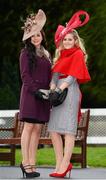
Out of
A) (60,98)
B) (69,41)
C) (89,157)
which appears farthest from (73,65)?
(89,157)

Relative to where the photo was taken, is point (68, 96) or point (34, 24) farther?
point (34, 24)

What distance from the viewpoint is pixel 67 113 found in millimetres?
9922

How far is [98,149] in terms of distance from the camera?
17312mm

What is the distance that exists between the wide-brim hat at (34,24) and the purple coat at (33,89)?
0.23 meters

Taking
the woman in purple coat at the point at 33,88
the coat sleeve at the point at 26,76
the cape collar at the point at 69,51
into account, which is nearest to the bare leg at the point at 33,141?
the woman in purple coat at the point at 33,88

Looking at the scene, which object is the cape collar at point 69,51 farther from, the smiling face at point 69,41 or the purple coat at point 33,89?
the purple coat at point 33,89

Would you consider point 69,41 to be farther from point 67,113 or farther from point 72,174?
point 72,174

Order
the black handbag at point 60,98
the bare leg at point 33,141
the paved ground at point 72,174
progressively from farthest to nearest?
the paved ground at point 72,174 → the bare leg at point 33,141 → the black handbag at point 60,98

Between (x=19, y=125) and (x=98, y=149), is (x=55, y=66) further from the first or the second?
(x=98, y=149)

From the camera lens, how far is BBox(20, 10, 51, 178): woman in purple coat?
9.83 m

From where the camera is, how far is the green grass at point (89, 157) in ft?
46.2

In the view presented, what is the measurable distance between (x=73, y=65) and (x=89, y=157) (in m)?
5.68

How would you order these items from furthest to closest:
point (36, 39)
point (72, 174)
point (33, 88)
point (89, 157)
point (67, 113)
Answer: point (89, 157), point (72, 174), point (36, 39), point (67, 113), point (33, 88)

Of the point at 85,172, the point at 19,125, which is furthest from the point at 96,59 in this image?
the point at 85,172
